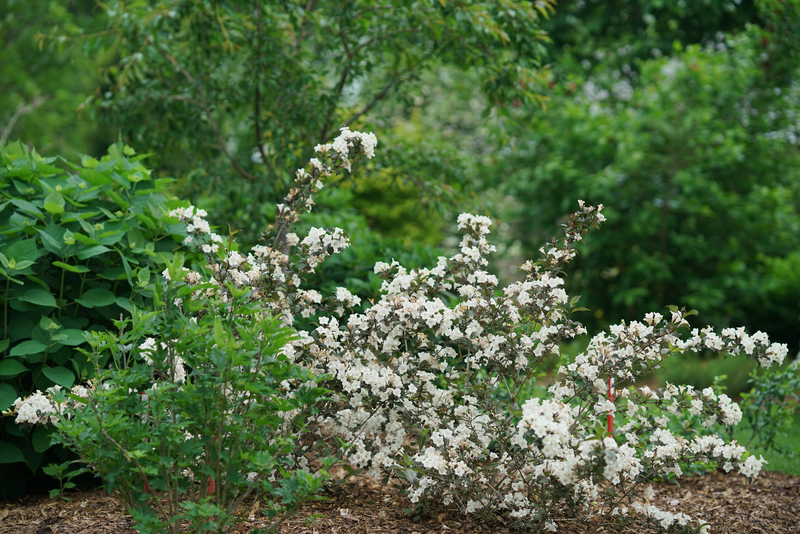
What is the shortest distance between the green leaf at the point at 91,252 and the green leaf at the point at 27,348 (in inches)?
15.1

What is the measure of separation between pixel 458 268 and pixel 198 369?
3.76 feet

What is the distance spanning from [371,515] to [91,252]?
1597mm

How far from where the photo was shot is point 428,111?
1297cm

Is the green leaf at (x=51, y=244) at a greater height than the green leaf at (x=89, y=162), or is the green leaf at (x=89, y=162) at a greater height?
the green leaf at (x=89, y=162)

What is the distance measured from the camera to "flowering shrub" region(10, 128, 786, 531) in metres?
2.31

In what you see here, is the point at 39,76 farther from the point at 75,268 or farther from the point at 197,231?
the point at 197,231

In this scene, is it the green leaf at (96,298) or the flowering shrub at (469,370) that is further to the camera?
the green leaf at (96,298)

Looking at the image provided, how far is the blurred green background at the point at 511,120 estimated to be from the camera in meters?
4.13

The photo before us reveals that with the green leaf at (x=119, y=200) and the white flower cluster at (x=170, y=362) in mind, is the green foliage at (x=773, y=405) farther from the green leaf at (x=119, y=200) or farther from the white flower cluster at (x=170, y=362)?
the green leaf at (x=119, y=200)

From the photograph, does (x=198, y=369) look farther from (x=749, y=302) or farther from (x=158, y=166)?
(x=749, y=302)

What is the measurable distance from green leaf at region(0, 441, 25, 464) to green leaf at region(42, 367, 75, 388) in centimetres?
34

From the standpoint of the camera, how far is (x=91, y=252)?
2.64 meters

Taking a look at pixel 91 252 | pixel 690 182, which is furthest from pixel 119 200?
pixel 690 182

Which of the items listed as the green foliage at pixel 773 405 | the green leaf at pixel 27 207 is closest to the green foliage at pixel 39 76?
the green leaf at pixel 27 207
